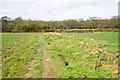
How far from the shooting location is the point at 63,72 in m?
6.17

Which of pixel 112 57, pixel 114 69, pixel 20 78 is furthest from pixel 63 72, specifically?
pixel 112 57

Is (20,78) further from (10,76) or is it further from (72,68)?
(72,68)

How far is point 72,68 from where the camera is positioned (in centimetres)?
669

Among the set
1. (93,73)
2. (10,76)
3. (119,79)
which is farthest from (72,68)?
(10,76)

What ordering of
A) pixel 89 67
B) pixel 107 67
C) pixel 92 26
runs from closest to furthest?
pixel 107 67
pixel 89 67
pixel 92 26

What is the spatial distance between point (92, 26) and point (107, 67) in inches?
3205

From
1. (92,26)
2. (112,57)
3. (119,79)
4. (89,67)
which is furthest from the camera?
(92,26)

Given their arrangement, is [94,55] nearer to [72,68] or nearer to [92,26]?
[72,68]

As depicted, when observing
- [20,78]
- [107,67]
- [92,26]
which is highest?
[92,26]

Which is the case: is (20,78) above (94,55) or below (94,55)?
below

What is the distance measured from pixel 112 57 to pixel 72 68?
267 centimetres

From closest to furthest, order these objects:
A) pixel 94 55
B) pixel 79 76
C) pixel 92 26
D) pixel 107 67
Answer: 1. pixel 79 76
2. pixel 107 67
3. pixel 94 55
4. pixel 92 26

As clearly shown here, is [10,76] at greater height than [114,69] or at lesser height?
lesser

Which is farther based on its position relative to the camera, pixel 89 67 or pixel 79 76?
pixel 89 67
